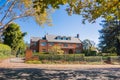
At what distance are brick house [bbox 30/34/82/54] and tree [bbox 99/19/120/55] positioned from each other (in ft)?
45.9

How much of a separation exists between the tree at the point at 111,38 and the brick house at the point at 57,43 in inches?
550

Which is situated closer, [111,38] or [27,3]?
[27,3]

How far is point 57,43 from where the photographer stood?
70.9 m

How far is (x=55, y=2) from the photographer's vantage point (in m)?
9.48

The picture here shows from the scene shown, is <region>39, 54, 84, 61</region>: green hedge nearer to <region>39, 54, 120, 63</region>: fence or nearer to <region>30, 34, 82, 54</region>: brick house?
<region>39, 54, 120, 63</region>: fence

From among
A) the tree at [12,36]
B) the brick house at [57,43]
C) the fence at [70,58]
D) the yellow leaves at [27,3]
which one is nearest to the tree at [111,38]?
the brick house at [57,43]

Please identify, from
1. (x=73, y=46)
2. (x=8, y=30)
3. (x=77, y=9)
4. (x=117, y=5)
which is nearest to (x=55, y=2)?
(x=117, y=5)

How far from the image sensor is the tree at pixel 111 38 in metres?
55.7

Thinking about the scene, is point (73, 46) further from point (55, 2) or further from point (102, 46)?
point (55, 2)

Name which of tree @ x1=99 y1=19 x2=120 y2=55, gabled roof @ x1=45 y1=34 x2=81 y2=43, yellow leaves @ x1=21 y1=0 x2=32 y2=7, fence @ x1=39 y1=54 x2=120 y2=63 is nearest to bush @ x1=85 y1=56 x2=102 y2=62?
fence @ x1=39 y1=54 x2=120 y2=63

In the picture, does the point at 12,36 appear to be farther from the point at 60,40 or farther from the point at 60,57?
the point at 60,57

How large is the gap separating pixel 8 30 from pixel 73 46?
84.6ft

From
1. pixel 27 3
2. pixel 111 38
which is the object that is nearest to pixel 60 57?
pixel 27 3

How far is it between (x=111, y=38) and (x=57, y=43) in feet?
67.1
